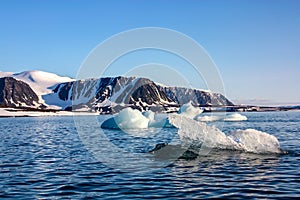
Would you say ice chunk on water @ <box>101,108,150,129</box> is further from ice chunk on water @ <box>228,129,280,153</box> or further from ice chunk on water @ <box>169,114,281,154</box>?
ice chunk on water @ <box>228,129,280,153</box>

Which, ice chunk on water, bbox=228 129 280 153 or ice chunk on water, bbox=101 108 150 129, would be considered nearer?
ice chunk on water, bbox=228 129 280 153

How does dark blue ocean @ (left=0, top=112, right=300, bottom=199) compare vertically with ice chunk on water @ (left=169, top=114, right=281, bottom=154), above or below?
below

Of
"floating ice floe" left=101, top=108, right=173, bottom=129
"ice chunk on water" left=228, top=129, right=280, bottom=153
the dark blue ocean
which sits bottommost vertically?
the dark blue ocean

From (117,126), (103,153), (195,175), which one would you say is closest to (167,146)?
(103,153)

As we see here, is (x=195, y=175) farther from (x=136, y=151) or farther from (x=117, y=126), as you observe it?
(x=117, y=126)

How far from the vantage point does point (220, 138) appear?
25.0 m

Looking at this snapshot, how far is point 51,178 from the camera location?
55.5 ft

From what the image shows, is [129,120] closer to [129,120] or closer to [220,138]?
[129,120]

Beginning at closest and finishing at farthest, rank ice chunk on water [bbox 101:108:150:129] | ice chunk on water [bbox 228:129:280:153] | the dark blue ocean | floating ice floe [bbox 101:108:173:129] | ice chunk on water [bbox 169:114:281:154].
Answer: the dark blue ocean < ice chunk on water [bbox 228:129:280:153] < ice chunk on water [bbox 169:114:281:154] < floating ice floe [bbox 101:108:173:129] < ice chunk on water [bbox 101:108:150:129]

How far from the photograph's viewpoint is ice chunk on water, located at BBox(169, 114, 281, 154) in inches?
947

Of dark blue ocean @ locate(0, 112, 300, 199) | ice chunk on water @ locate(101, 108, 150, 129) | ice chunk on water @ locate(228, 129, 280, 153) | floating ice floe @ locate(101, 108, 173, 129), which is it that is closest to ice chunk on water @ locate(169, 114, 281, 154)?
ice chunk on water @ locate(228, 129, 280, 153)

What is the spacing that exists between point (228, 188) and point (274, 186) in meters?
1.93

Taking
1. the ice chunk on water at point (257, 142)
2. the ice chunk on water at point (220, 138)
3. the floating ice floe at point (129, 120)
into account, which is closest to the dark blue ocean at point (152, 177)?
the ice chunk on water at point (257, 142)

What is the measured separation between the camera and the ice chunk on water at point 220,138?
24062 millimetres
